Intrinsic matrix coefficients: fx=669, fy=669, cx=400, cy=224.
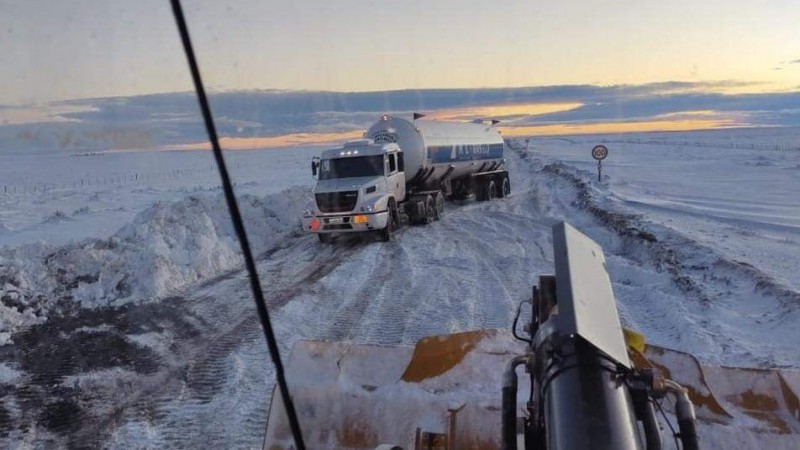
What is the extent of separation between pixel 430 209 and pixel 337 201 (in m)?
4.12

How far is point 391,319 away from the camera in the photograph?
912 centimetres

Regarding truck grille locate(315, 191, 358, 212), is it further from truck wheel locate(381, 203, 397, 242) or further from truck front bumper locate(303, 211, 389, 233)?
truck wheel locate(381, 203, 397, 242)

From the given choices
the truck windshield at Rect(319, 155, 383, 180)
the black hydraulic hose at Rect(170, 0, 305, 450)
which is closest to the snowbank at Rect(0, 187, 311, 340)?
the truck windshield at Rect(319, 155, 383, 180)

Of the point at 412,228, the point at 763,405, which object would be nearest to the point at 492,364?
the point at 763,405

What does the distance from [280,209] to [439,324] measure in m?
12.5

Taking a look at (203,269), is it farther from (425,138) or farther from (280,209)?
(425,138)

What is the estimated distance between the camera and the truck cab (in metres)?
16.0

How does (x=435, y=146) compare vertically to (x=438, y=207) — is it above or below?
above

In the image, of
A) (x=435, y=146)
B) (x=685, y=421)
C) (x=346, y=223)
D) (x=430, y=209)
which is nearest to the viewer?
(x=685, y=421)

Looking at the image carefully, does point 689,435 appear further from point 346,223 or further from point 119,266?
point 346,223

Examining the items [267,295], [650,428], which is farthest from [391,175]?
[650,428]

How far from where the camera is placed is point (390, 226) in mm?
17391

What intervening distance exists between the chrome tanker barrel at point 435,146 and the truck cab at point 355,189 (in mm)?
1137

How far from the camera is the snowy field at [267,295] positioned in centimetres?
625
